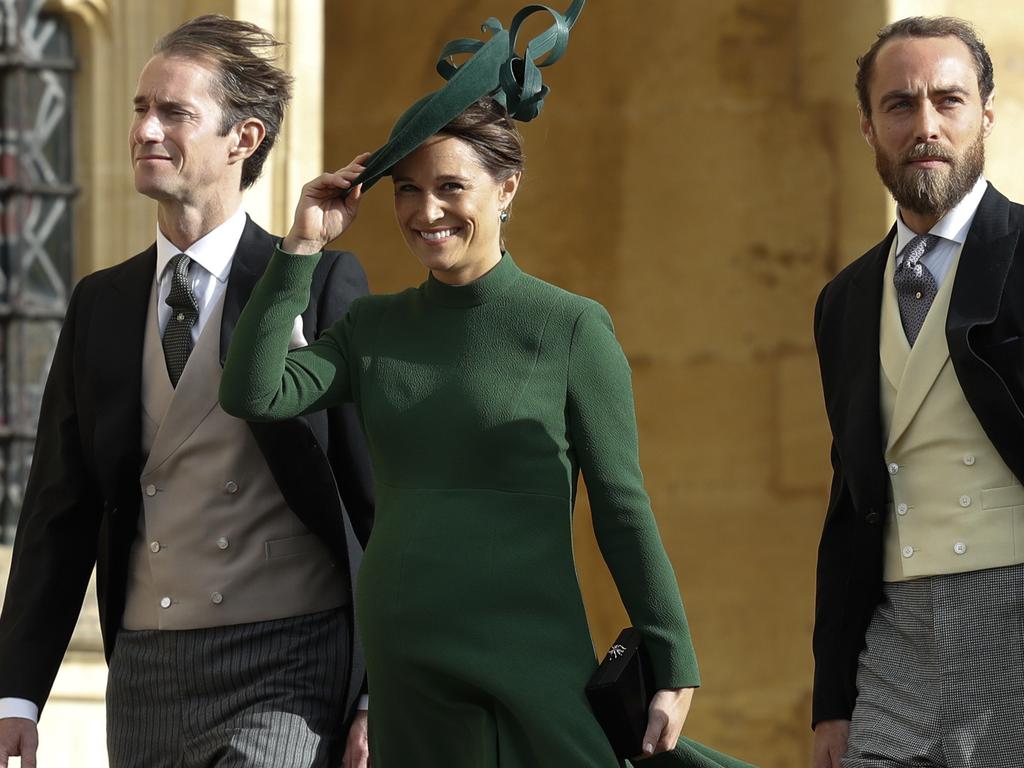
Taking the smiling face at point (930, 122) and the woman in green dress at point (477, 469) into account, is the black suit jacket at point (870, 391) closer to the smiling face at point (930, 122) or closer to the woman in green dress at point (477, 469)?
the smiling face at point (930, 122)

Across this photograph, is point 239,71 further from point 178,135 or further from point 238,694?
point 238,694

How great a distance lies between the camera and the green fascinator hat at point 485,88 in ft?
13.6

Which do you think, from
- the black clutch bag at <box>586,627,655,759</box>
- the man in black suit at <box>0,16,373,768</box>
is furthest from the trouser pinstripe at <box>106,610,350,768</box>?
the black clutch bag at <box>586,627,655,759</box>

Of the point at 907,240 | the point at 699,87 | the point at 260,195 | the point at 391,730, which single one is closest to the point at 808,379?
the point at 699,87

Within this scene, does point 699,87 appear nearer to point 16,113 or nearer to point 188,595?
point 16,113

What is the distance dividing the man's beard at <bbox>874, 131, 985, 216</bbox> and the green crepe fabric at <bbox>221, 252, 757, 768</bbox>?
666mm

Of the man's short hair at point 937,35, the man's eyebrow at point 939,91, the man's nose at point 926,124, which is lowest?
the man's nose at point 926,124

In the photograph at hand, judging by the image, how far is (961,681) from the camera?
14.1 feet

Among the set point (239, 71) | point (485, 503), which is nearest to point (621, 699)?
point (485, 503)

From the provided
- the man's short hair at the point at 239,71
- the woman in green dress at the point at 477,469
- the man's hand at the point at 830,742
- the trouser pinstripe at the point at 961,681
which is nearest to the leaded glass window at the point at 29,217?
the man's short hair at the point at 239,71

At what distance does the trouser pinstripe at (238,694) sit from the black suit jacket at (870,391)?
0.93 metres

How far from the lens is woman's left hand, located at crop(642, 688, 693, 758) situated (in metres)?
4.09

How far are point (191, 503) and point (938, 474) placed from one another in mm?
1378

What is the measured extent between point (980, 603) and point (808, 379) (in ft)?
14.4
